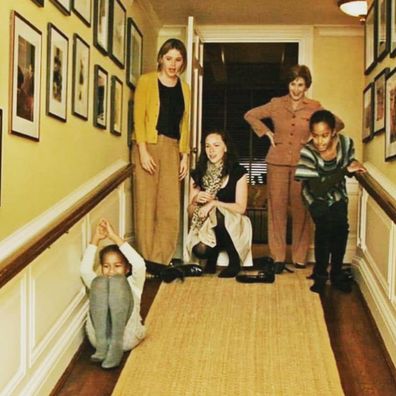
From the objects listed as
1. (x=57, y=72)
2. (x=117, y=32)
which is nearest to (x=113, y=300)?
(x=57, y=72)

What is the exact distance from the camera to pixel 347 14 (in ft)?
16.8

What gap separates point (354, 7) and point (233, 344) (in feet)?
9.20

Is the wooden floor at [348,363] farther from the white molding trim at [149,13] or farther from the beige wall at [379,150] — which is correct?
the white molding trim at [149,13]

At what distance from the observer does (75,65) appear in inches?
124

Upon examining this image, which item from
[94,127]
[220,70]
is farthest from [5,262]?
[220,70]

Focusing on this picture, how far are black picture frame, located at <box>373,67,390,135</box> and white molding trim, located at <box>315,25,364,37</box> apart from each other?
167cm

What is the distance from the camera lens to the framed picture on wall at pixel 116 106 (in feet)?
13.3

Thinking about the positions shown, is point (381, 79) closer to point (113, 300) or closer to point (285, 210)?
point (285, 210)

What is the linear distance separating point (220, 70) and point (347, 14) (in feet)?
13.0

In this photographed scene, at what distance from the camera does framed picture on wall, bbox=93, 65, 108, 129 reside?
3.60 m

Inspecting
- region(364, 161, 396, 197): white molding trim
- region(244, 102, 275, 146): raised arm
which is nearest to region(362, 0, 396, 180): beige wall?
region(364, 161, 396, 197): white molding trim

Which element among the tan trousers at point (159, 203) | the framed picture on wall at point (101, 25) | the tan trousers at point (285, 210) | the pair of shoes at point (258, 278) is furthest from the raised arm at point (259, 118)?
the framed picture on wall at point (101, 25)

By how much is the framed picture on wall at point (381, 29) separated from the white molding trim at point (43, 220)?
5.72 ft

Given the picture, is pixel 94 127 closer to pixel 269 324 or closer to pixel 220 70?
pixel 269 324
